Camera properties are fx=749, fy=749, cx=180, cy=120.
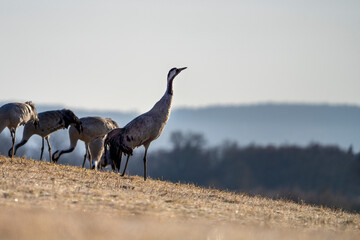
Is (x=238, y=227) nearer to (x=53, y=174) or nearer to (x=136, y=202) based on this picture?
(x=136, y=202)

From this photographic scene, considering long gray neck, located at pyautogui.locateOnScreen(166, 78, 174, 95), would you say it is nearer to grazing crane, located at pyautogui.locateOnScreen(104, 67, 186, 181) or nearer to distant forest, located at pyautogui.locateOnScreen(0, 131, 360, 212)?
grazing crane, located at pyautogui.locateOnScreen(104, 67, 186, 181)

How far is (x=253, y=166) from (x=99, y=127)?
8855 cm

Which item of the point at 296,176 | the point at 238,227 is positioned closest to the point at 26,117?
the point at 238,227

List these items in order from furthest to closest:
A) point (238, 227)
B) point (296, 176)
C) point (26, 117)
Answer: point (296, 176) → point (26, 117) → point (238, 227)

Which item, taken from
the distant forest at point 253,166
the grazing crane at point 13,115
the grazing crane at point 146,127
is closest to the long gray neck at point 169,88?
the grazing crane at point 146,127

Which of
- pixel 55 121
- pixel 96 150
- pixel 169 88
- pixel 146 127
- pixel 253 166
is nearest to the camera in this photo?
pixel 146 127

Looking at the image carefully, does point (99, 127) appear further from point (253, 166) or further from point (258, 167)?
point (253, 166)

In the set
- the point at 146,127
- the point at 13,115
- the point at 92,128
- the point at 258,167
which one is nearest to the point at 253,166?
the point at 258,167

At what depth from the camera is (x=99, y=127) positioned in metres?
26.4

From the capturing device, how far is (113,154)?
69.1 feet

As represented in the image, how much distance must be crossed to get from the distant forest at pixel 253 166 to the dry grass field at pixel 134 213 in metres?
78.0

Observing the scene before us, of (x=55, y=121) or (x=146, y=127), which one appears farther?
(x=55, y=121)

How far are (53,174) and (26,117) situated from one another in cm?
538

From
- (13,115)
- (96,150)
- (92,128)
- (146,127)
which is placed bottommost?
(96,150)
